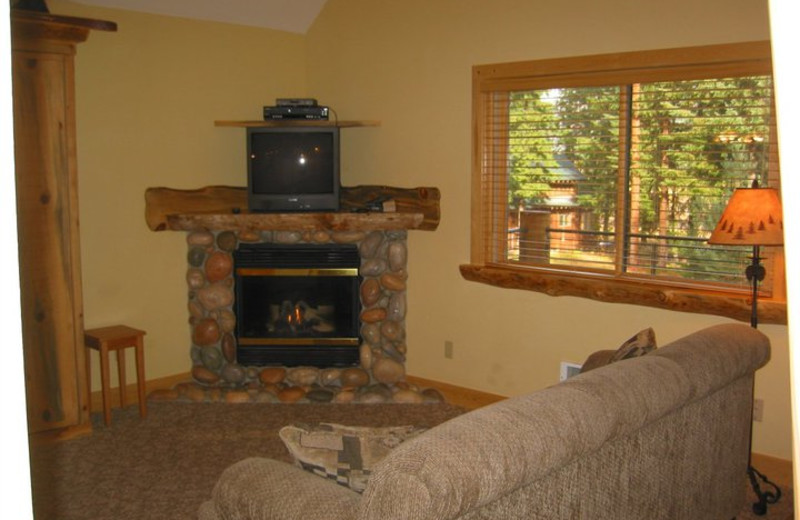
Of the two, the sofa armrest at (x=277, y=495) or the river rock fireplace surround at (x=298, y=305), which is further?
the river rock fireplace surround at (x=298, y=305)

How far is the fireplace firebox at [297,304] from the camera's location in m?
5.15

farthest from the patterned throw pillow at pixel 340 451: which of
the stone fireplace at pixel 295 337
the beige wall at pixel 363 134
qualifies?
the stone fireplace at pixel 295 337

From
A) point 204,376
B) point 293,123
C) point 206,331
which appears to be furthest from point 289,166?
point 204,376

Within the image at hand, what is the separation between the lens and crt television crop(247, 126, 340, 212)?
201 inches

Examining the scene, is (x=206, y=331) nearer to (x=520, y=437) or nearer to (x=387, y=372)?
(x=387, y=372)

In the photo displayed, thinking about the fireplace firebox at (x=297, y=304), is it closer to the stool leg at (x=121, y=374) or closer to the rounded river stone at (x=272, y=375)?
the rounded river stone at (x=272, y=375)

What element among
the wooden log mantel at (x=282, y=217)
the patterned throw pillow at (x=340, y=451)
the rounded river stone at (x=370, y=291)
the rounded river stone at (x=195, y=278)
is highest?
the wooden log mantel at (x=282, y=217)

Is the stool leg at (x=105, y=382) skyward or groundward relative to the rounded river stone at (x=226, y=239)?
groundward

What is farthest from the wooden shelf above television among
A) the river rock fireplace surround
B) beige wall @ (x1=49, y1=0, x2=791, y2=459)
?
the river rock fireplace surround

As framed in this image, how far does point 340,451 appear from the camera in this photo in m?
2.03

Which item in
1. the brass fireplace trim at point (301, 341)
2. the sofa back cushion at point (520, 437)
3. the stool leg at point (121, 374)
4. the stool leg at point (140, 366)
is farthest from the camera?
the brass fireplace trim at point (301, 341)

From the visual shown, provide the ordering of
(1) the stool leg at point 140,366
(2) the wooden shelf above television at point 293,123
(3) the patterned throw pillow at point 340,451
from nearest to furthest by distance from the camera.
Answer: (3) the patterned throw pillow at point 340,451
(1) the stool leg at point 140,366
(2) the wooden shelf above television at point 293,123

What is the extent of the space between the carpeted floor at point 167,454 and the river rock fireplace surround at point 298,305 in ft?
0.84

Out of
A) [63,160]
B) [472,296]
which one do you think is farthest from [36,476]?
[472,296]
